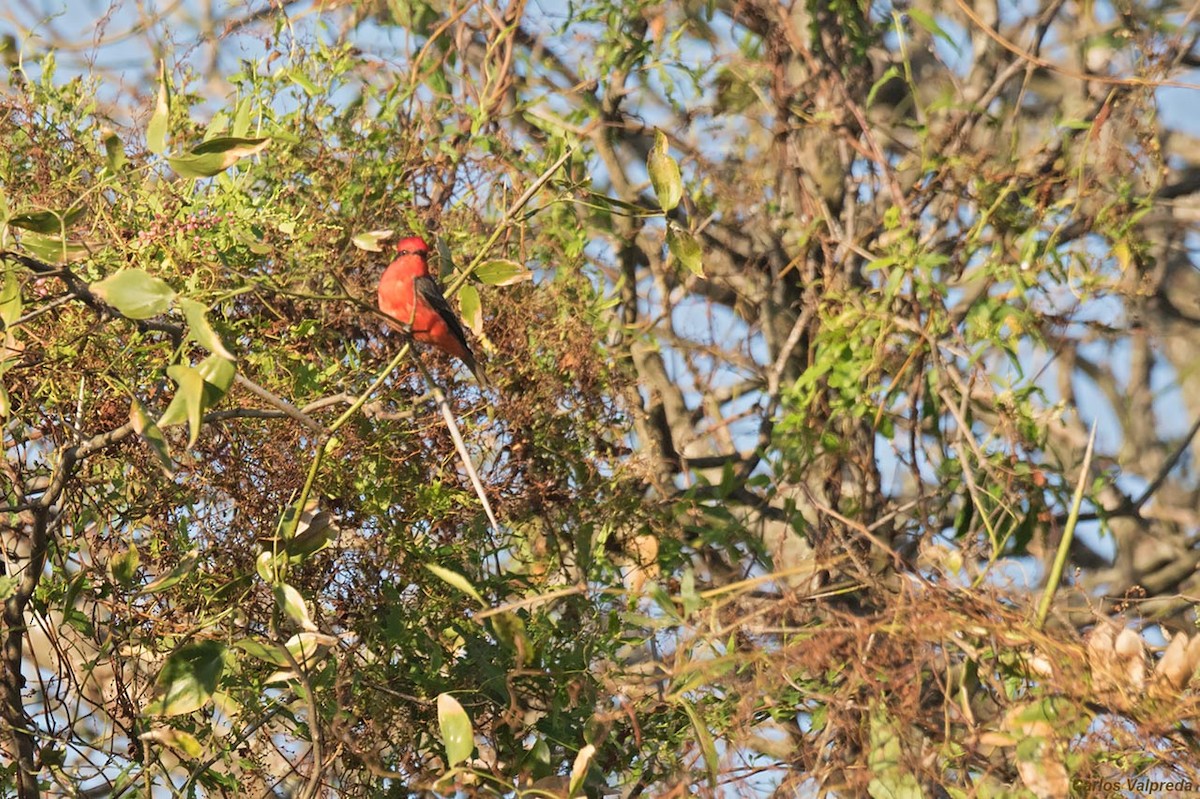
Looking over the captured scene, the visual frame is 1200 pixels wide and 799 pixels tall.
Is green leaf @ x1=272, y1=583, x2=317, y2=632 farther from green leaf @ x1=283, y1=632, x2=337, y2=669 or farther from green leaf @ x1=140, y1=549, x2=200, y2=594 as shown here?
green leaf @ x1=140, y1=549, x2=200, y2=594

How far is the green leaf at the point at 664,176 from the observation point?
5.32 feet

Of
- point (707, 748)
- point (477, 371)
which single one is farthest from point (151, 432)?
point (477, 371)

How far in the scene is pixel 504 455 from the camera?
2.30 metres

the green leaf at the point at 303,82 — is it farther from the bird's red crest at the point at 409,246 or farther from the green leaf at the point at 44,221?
the green leaf at the point at 44,221

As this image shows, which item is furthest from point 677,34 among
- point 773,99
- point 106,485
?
point 106,485

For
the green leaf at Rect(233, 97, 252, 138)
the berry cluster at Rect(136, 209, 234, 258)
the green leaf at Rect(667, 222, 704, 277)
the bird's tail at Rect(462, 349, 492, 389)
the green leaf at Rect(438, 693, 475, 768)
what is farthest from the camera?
the bird's tail at Rect(462, 349, 492, 389)

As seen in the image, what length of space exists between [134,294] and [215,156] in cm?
19

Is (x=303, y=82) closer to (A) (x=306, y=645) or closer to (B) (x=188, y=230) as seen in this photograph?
(B) (x=188, y=230)

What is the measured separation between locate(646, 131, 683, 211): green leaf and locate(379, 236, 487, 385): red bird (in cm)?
43

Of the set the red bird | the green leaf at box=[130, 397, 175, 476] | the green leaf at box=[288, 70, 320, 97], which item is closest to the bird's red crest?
the red bird

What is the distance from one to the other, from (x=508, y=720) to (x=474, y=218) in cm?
95

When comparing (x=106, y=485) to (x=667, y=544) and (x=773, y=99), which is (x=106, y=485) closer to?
(x=667, y=544)

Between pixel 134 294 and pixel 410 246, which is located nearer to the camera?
pixel 134 294

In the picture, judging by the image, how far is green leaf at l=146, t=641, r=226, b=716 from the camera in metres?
1.62
